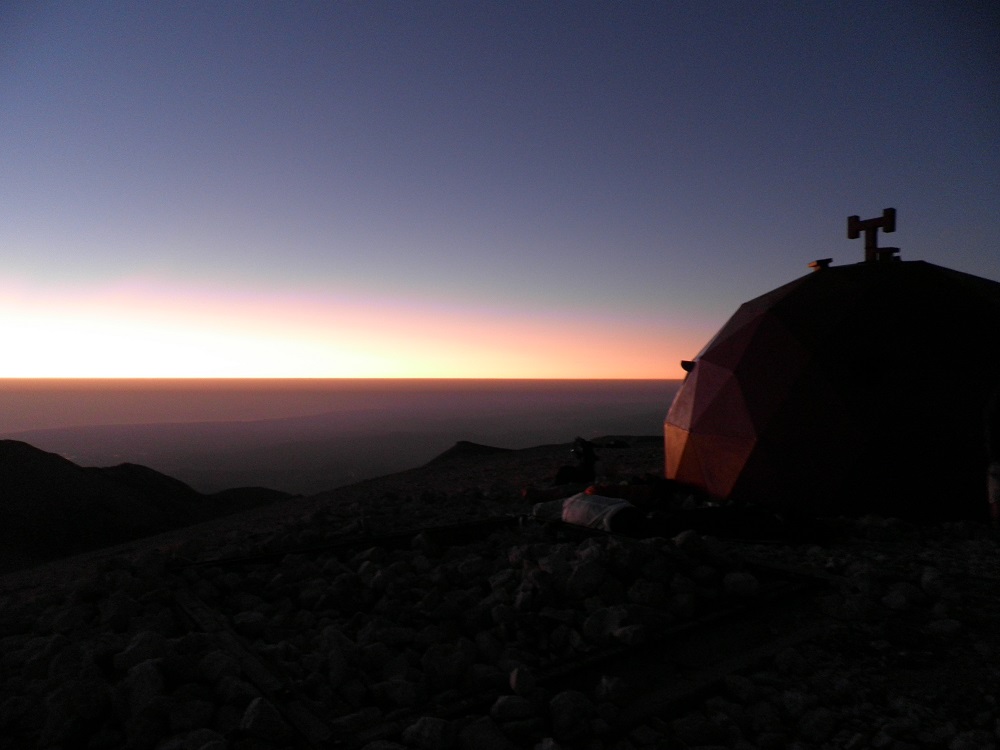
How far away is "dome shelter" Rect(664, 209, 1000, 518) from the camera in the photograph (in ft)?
26.0

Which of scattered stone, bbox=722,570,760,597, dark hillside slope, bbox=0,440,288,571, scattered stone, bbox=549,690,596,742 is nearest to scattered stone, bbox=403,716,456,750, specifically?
scattered stone, bbox=549,690,596,742

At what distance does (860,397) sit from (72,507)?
58.0 ft

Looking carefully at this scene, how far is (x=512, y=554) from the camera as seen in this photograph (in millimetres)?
6004

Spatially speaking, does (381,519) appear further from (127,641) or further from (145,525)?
(145,525)

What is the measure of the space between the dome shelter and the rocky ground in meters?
1.18

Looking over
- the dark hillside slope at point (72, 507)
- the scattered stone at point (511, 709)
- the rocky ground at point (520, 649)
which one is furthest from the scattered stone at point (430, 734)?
the dark hillside slope at point (72, 507)

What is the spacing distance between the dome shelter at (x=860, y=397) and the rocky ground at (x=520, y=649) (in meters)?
1.18

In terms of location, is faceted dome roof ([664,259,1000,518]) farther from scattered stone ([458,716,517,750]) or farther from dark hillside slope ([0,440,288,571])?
dark hillside slope ([0,440,288,571])

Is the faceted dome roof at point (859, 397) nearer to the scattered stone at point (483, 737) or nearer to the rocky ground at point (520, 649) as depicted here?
the rocky ground at point (520, 649)

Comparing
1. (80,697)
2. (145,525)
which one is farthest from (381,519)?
(145,525)

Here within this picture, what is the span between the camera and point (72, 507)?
16.0 meters

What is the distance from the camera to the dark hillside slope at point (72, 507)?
48.0ft

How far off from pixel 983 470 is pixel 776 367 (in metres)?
2.68

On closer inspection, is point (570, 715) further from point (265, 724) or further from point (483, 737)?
point (265, 724)
